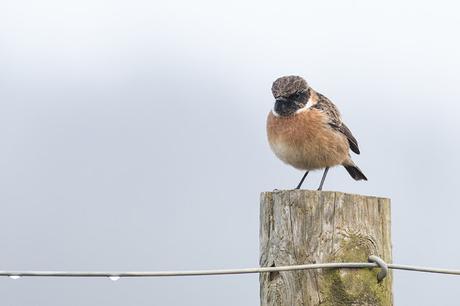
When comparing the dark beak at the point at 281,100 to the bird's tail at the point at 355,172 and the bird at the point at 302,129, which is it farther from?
the bird's tail at the point at 355,172

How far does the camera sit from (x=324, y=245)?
14.7ft

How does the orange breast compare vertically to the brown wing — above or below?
below

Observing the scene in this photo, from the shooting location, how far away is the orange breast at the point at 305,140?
8.89 meters

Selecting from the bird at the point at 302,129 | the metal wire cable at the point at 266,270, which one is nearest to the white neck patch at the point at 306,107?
the bird at the point at 302,129

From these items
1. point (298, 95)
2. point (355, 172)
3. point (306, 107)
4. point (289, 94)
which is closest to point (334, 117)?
point (306, 107)

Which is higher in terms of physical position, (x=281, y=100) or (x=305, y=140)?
(x=281, y=100)

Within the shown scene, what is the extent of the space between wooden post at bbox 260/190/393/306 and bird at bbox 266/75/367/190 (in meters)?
4.29

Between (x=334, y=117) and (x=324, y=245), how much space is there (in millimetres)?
5048

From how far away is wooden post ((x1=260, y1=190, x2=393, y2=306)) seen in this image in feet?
14.6

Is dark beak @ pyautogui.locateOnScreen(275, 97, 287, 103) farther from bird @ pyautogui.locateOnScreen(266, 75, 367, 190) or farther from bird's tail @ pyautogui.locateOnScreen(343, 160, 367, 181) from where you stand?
bird's tail @ pyautogui.locateOnScreen(343, 160, 367, 181)

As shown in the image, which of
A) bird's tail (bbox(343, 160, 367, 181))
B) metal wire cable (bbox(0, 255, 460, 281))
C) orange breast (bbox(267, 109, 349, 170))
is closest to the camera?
metal wire cable (bbox(0, 255, 460, 281))

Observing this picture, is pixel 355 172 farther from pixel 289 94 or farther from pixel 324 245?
pixel 324 245

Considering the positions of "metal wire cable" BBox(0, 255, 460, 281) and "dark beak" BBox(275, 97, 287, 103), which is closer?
"metal wire cable" BBox(0, 255, 460, 281)

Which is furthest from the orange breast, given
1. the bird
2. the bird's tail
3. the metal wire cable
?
the metal wire cable
